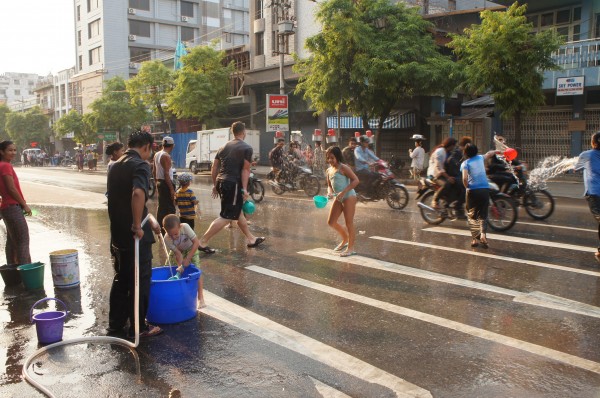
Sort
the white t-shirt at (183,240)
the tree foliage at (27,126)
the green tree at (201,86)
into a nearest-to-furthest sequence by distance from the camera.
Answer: the white t-shirt at (183,240) < the green tree at (201,86) < the tree foliage at (27,126)

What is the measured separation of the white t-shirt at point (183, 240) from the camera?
5672mm

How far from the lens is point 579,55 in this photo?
20141 mm

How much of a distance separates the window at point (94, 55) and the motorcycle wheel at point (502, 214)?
2249 inches

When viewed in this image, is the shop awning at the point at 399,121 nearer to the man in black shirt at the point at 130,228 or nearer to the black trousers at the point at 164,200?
the black trousers at the point at 164,200

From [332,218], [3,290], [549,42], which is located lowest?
[3,290]

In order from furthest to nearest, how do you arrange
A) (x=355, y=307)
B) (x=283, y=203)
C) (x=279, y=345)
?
(x=283, y=203)
(x=355, y=307)
(x=279, y=345)

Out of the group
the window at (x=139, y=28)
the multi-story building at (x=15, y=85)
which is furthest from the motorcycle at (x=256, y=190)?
the multi-story building at (x=15, y=85)

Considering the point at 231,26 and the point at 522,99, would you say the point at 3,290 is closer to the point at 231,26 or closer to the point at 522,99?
the point at 522,99

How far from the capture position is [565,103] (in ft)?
70.9

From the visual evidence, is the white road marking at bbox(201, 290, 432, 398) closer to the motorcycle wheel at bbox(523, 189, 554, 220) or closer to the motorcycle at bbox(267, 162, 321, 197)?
the motorcycle wheel at bbox(523, 189, 554, 220)

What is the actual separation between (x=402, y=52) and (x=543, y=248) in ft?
47.6

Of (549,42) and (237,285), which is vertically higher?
(549,42)

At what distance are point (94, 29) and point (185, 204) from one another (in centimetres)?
5822

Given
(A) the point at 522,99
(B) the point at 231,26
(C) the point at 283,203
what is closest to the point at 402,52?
(A) the point at 522,99
